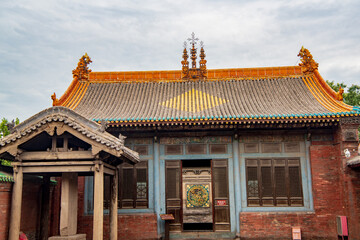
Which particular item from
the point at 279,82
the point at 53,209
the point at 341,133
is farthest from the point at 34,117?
the point at 279,82

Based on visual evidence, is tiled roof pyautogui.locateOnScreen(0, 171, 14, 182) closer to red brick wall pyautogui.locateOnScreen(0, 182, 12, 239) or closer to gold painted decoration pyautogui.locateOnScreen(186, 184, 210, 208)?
red brick wall pyautogui.locateOnScreen(0, 182, 12, 239)

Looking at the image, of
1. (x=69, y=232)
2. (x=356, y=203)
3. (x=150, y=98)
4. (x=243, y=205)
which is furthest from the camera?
(x=150, y=98)

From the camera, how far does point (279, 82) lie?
1738 centimetres

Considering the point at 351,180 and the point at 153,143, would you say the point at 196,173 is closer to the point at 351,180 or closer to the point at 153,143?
the point at 153,143

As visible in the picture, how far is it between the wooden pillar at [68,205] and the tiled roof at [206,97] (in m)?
4.05

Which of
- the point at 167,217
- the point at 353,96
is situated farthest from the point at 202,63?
the point at 353,96

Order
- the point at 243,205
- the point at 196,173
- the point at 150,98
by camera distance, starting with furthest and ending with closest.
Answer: the point at 196,173, the point at 150,98, the point at 243,205

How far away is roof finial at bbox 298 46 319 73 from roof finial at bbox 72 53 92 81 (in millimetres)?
10896

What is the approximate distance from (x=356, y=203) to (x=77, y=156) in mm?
10182

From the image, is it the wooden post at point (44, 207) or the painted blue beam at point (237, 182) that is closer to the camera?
the wooden post at point (44, 207)

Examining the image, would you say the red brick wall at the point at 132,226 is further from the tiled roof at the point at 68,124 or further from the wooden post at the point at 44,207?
the tiled roof at the point at 68,124

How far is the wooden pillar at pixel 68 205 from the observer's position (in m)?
9.05

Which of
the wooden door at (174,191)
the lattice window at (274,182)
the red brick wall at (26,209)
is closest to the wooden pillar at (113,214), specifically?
the red brick wall at (26,209)

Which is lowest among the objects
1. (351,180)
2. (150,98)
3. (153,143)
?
(351,180)
